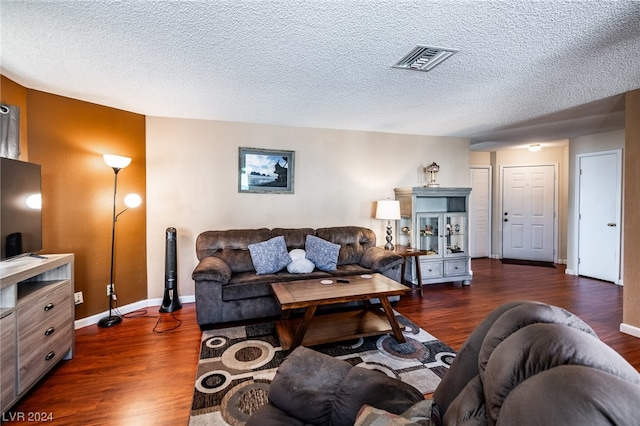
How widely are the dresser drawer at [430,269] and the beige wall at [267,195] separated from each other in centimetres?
73

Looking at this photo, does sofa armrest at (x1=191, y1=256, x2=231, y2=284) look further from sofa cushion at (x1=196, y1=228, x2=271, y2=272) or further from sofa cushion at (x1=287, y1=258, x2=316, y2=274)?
sofa cushion at (x1=287, y1=258, x2=316, y2=274)

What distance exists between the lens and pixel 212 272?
9.39 feet

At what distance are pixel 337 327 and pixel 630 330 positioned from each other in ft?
9.25

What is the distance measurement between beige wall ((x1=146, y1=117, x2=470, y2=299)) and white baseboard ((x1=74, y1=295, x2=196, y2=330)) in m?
0.10

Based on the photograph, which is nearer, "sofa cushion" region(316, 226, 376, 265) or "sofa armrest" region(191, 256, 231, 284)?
"sofa armrest" region(191, 256, 231, 284)

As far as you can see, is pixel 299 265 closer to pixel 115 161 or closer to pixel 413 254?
pixel 413 254

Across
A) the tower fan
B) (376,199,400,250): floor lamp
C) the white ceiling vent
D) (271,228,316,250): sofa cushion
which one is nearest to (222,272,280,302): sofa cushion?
(271,228,316,250): sofa cushion

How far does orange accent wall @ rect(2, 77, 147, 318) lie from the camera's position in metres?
2.70

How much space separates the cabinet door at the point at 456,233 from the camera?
14.6 ft

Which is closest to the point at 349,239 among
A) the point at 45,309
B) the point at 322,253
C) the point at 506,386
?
the point at 322,253

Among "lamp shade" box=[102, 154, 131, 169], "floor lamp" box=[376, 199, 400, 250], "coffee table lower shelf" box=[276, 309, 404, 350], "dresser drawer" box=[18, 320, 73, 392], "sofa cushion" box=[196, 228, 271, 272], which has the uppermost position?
"lamp shade" box=[102, 154, 131, 169]

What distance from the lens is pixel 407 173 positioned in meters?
4.61

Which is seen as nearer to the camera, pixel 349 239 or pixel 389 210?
pixel 349 239

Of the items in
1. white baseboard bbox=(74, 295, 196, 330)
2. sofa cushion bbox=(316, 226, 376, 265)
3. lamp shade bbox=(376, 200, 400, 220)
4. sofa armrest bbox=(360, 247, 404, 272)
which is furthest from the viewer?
lamp shade bbox=(376, 200, 400, 220)
